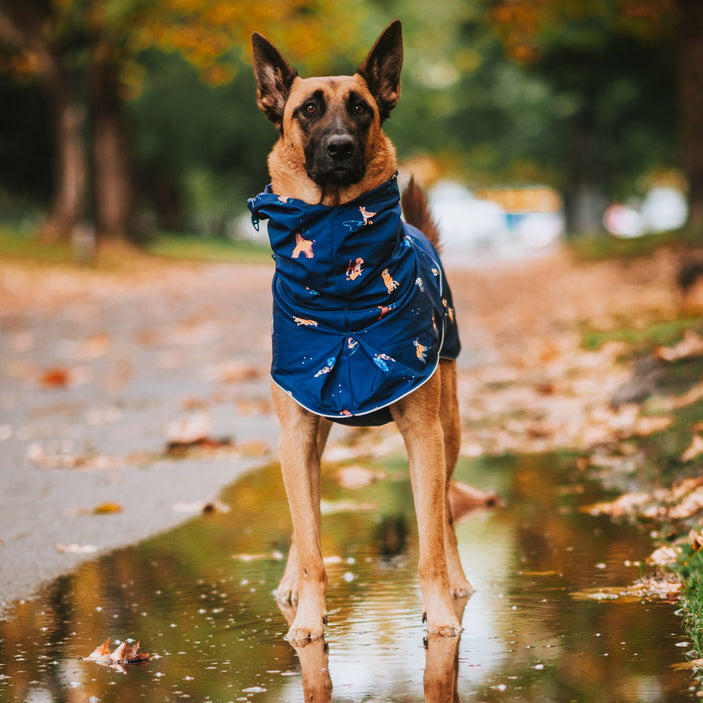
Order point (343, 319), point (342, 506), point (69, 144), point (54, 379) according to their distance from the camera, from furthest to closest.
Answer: point (69, 144) < point (54, 379) < point (342, 506) < point (343, 319)

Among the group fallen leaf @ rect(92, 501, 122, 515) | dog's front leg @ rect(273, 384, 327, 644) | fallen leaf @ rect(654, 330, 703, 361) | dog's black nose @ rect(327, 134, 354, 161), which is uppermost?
dog's black nose @ rect(327, 134, 354, 161)

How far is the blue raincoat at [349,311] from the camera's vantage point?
165 inches

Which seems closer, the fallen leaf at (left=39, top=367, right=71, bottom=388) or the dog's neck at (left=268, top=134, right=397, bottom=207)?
the dog's neck at (left=268, top=134, right=397, bottom=207)

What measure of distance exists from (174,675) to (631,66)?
27152 mm

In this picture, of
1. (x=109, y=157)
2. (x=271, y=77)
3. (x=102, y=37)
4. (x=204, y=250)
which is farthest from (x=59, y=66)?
(x=271, y=77)

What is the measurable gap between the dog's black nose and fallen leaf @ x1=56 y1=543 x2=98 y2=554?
236cm

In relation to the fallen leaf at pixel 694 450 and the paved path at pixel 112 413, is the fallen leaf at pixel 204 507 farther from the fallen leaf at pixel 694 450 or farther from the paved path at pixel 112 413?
the fallen leaf at pixel 694 450

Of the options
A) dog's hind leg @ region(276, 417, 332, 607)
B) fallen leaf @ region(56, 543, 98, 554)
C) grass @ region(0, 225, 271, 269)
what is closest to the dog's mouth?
dog's hind leg @ region(276, 417, 332, 607)

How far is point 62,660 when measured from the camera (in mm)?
3873

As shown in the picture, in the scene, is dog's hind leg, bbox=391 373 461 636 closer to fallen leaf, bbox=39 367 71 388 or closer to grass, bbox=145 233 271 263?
fallen leaf, bbox=39 367 71 388

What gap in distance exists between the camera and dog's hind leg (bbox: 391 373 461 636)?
4.16m

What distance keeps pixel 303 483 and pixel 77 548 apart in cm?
165

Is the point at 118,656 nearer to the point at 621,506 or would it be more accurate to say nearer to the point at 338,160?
the point at 338,160

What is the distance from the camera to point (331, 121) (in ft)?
13.8
